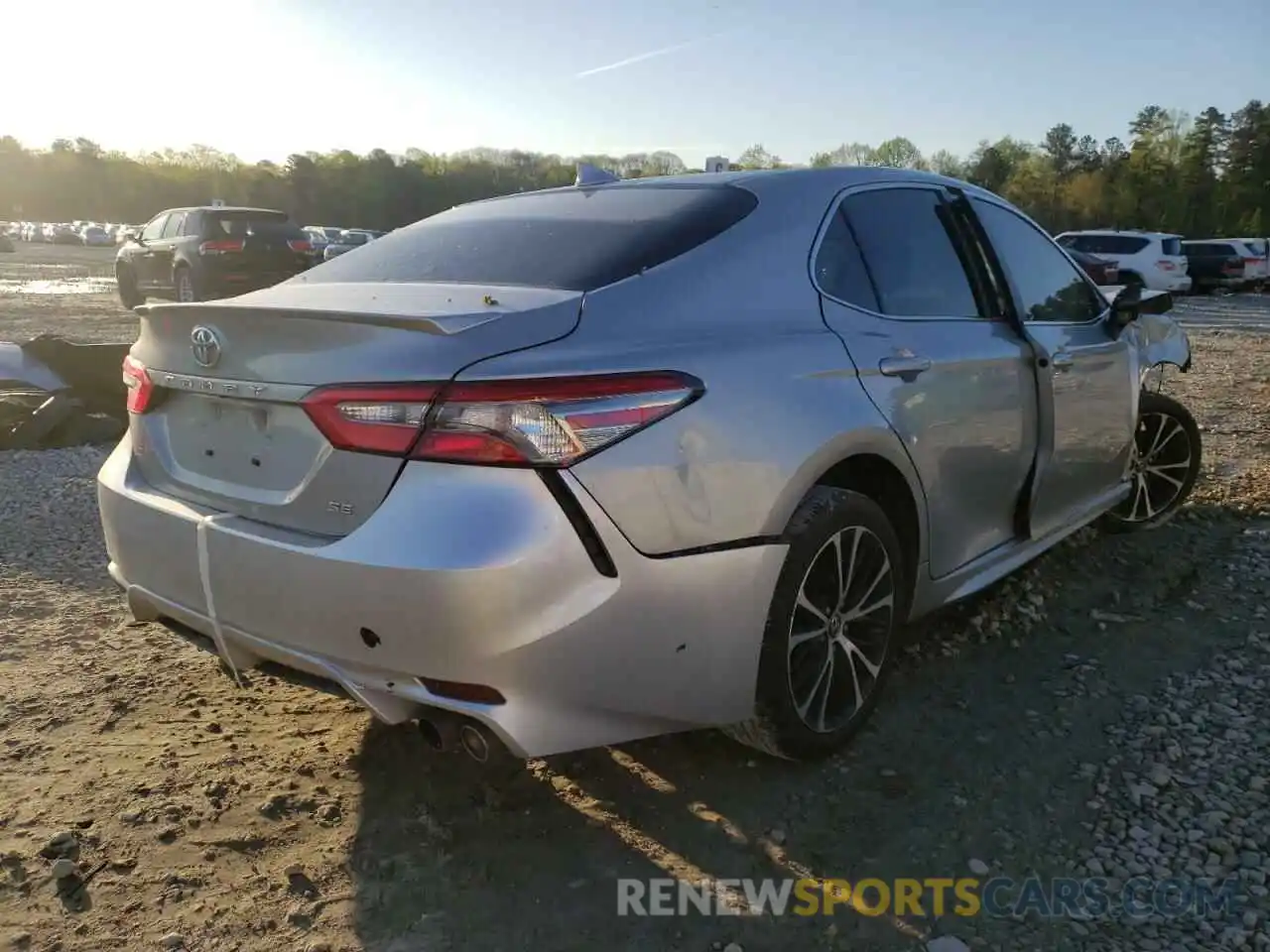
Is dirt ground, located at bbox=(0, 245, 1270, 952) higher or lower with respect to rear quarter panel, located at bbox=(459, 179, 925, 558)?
lower

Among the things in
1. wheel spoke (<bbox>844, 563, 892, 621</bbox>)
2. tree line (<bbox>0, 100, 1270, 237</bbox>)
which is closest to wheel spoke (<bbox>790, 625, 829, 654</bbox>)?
wheel spoke (<bbox>844, 563, 892, 621</bbox>)

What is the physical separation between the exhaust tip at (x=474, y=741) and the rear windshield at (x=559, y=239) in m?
1.06

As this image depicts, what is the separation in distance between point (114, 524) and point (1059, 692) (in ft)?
9.58

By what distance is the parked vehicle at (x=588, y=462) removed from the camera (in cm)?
211

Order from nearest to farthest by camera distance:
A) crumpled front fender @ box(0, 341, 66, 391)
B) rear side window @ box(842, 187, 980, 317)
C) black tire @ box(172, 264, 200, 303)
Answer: rear side window @ box(842, 187, 980, 317)
crumpled front fender @ box(0, 341, 66, 391)
black tire @ box(172, 264, 200, 303)

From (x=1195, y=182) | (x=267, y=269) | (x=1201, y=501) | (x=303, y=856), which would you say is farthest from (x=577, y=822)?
(x=1195, y=182)

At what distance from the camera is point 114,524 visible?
2.77 meters

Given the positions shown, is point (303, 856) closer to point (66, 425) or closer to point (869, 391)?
point (869, 391)

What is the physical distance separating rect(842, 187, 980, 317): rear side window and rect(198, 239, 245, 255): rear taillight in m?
14.8

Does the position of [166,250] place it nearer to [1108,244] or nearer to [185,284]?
[185,284]

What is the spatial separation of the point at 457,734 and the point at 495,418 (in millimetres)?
703

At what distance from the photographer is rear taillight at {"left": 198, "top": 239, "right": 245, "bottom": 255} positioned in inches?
633

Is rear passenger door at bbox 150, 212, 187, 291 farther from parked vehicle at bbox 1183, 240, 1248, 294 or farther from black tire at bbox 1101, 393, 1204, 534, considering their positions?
parked vehicle at bbox 1183, 240, 1248, 294

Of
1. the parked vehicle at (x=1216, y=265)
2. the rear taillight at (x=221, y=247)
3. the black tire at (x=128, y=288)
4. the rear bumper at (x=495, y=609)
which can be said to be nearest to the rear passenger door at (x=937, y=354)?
the rear bumper at (x=495, y=609)
